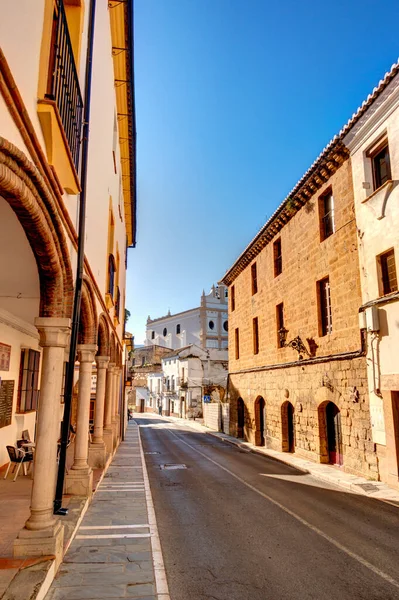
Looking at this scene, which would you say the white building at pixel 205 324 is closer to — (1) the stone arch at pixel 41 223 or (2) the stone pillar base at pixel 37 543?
(1) the stone arch at pixel 41 223

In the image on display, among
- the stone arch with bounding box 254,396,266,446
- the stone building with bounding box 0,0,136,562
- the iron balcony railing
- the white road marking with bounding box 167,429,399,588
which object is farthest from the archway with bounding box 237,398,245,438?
the iron balcony railing

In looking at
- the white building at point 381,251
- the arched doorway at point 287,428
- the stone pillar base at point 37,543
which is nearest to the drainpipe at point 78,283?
the stone pillar base at point 37,543

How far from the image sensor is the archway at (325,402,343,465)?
13602mm

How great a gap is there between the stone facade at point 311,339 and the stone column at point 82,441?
772 cm

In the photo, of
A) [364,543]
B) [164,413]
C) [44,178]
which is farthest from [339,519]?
[164,413]

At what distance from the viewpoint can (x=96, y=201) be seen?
28.1 feet

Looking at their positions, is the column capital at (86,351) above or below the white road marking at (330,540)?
above

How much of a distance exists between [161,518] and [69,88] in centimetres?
728

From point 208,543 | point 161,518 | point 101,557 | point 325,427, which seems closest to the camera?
point 101,557

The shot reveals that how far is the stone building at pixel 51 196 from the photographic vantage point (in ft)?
11.6

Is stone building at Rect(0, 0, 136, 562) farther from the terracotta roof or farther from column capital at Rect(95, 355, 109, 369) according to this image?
the terracotta roof

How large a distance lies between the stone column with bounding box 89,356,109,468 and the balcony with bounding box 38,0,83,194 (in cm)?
695

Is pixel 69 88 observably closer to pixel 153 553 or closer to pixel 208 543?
pixel 153 553

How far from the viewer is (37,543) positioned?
4762 mm
